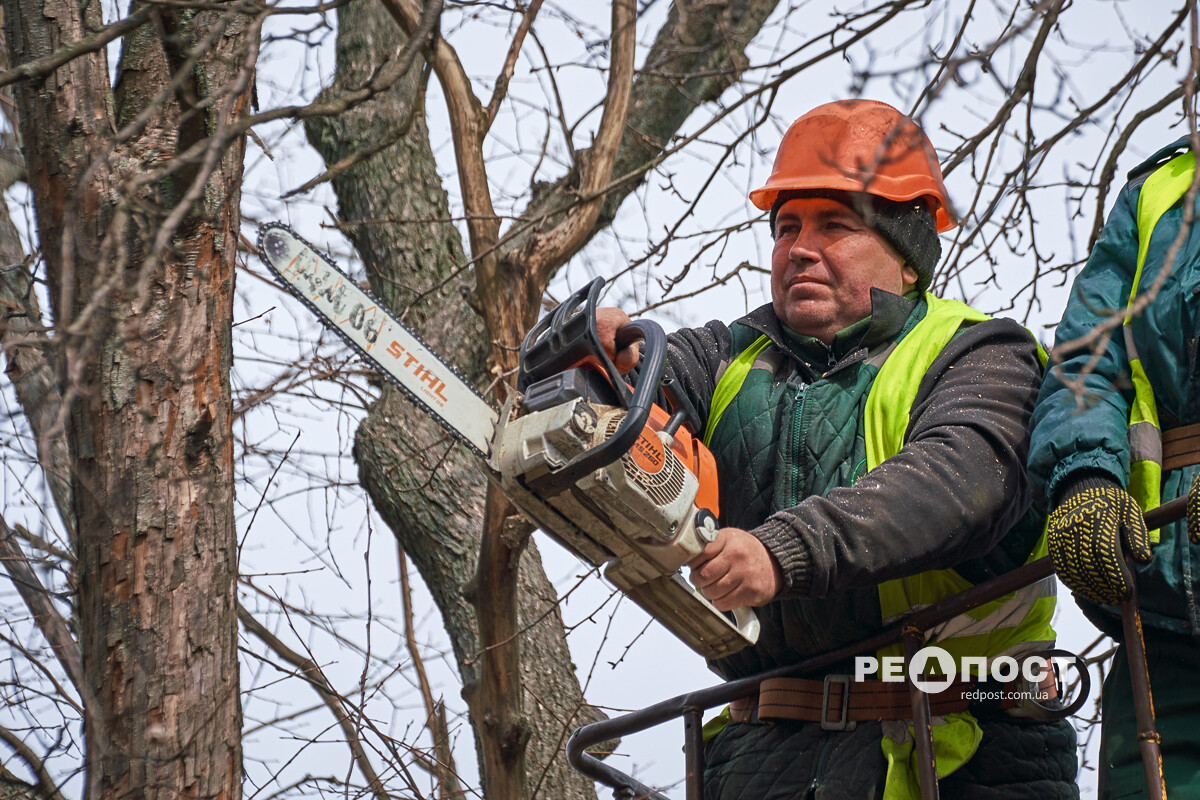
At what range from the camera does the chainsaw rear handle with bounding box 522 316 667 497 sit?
2391 millimetres

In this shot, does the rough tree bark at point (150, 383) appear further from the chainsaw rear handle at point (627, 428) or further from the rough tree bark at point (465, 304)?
the rough tree bark at point (465, 304)

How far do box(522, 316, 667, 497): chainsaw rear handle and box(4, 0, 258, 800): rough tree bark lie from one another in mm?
617

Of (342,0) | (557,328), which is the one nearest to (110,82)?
(342,0)

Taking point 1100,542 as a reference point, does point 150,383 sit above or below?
above

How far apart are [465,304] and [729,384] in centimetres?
203

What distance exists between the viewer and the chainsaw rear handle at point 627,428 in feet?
7.84

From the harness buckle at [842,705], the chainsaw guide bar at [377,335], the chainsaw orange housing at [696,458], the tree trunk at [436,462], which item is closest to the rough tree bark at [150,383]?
the chainsaw guide bar at [377,335]

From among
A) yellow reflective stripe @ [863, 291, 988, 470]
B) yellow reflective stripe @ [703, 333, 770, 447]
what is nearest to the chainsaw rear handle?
yellow reflective stripe @ [703, 333, 770, 447]

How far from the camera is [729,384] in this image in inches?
116

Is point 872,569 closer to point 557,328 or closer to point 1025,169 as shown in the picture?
point 557,328

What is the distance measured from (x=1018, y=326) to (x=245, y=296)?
2.94 meters

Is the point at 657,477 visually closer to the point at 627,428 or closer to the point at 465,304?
the point at 627,428

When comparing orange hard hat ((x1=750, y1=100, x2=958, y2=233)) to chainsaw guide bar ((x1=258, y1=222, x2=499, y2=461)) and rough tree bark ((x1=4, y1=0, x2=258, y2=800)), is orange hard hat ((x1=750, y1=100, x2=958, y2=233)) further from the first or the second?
rough tree bark ((x1=4, y1=0, x2=258, y2=800))

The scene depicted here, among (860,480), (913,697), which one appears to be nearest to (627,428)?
(860,480)
